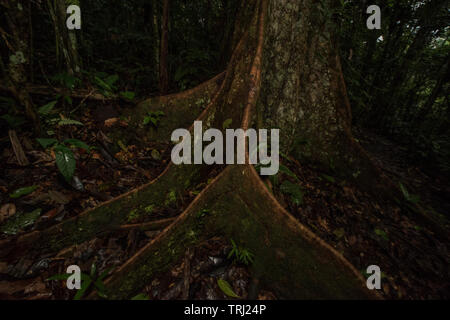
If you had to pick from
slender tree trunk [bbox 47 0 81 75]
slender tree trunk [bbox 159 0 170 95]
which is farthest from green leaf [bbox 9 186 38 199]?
slender tree trunk [bbox 159 0 170 95]

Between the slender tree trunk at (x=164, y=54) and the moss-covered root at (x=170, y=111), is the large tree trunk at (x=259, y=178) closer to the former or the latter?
the moss-covered root at (x=170, y=111)

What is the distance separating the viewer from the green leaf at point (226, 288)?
1759 millimetres

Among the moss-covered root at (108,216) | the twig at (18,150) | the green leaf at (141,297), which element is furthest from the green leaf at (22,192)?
the green leaf at (141,297)

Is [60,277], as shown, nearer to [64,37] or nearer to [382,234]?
[64,37]

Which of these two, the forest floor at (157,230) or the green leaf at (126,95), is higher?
the green leaf at (126,95)

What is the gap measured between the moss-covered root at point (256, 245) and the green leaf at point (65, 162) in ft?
3.67

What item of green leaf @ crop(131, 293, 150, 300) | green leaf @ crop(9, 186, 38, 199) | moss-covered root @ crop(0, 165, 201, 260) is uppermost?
green leaf @ crop(9, 186, 38, 199)

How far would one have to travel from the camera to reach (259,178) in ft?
5.79

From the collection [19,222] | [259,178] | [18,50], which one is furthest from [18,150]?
[259,178]

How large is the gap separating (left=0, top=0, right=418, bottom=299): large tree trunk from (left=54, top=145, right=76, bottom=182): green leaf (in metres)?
→ 0.46

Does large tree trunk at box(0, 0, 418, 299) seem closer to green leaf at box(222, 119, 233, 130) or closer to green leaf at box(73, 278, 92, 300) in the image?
green leaf at box(222, 119, 233, 130)

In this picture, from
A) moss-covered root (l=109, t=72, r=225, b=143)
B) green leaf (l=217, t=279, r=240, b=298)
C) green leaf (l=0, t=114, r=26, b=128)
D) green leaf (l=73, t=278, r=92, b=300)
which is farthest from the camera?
moss-covered root (l=109, t=72, r=225, b=143)

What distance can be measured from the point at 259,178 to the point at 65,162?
197 cm

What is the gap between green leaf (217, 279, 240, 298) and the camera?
176 cm
